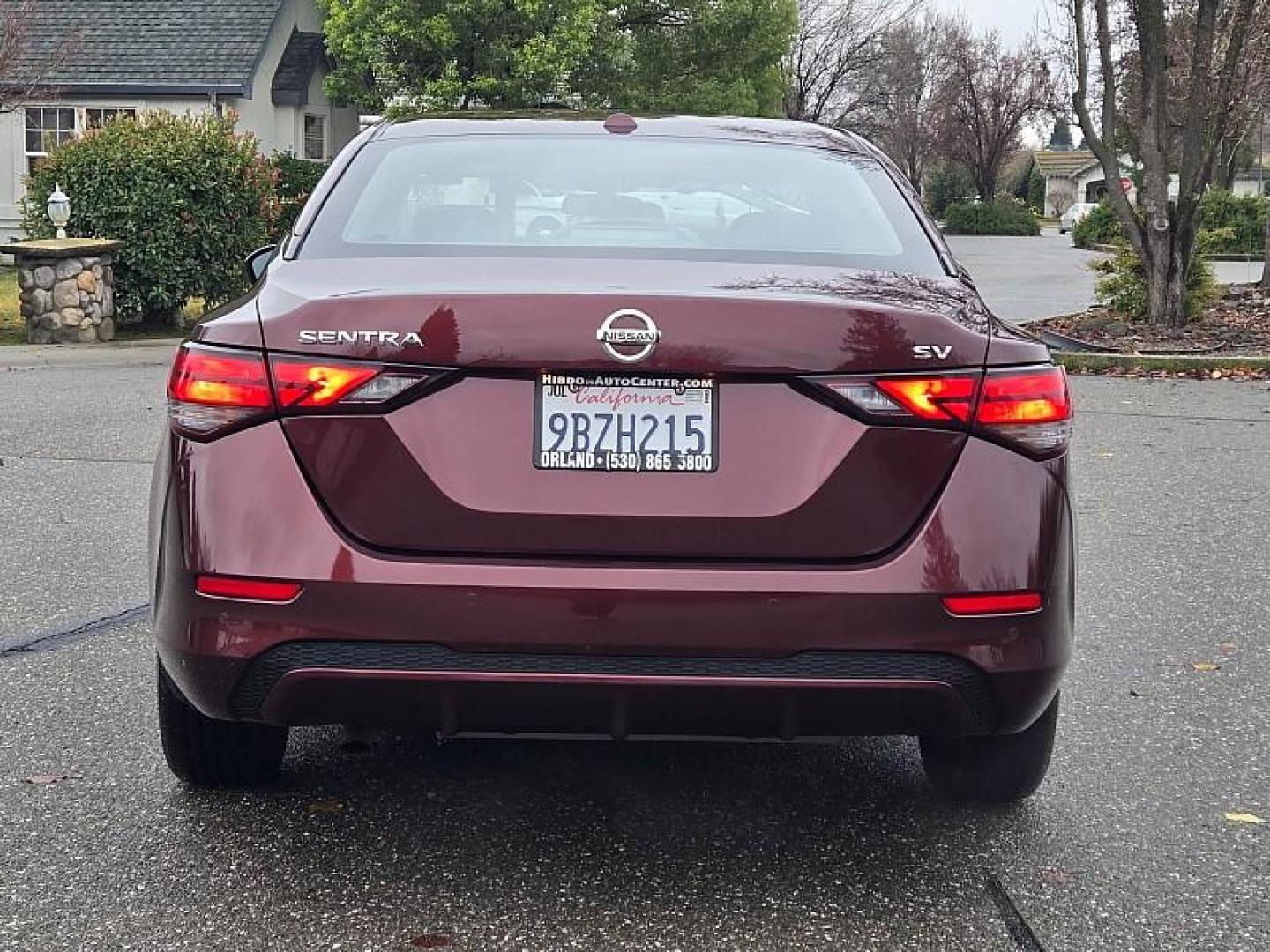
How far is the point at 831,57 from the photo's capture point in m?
59.8

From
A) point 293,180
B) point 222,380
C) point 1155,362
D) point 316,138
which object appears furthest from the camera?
point 316,138

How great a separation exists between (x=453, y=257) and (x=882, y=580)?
1017 millimetres

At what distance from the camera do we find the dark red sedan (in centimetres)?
273

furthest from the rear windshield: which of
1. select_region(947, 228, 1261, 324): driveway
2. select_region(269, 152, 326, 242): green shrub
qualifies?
select_region(269, 152, 326, 242): green shrub

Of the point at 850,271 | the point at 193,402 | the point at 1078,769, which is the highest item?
the point at 850,271

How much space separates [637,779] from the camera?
148 inches

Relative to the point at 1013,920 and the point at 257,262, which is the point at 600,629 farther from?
the point at 257,262

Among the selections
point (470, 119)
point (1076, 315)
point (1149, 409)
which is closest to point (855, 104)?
point (1076, 315)

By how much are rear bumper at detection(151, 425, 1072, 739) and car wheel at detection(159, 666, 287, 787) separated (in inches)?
19.4

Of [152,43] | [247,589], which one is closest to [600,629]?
[247,589]

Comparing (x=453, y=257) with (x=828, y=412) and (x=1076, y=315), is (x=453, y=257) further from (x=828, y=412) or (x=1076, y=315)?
(x=1076, y=315)

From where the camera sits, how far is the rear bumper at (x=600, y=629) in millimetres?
2725

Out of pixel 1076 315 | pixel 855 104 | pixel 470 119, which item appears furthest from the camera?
pixel 855 104

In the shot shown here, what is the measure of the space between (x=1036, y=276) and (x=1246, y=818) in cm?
2531
